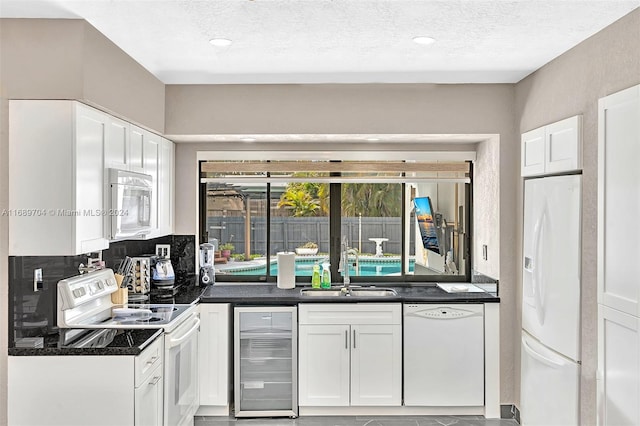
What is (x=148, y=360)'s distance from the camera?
277cm

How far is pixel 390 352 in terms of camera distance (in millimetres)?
3967

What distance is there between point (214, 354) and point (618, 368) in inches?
105

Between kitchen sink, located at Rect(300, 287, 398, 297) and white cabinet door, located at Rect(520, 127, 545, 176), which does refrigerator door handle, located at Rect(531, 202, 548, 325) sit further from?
kitchen sink, located at Rect(300, 287, 398, 297)

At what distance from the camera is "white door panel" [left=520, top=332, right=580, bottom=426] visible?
9.78ft

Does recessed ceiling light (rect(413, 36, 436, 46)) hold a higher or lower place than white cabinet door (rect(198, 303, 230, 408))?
higher

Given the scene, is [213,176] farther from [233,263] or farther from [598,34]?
[598,34]

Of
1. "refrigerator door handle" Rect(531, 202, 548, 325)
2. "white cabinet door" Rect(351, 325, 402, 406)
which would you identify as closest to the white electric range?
"white cabinet door" Rect(351, 325, 402, 406)

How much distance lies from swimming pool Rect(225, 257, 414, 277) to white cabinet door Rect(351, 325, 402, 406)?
747 mm

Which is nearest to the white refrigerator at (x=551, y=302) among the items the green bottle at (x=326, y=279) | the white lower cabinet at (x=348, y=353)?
the white lower cabinet at (x=348, y=353)

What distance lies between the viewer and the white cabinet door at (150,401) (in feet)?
8.66

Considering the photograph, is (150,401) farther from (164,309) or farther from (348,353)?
(348,353)

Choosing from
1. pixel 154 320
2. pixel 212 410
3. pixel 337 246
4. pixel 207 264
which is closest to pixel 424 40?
pixel 337 246

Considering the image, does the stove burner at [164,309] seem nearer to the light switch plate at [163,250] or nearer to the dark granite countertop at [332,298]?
the dark granite countertop at [332,298]

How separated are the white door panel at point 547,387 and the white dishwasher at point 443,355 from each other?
387 mm
